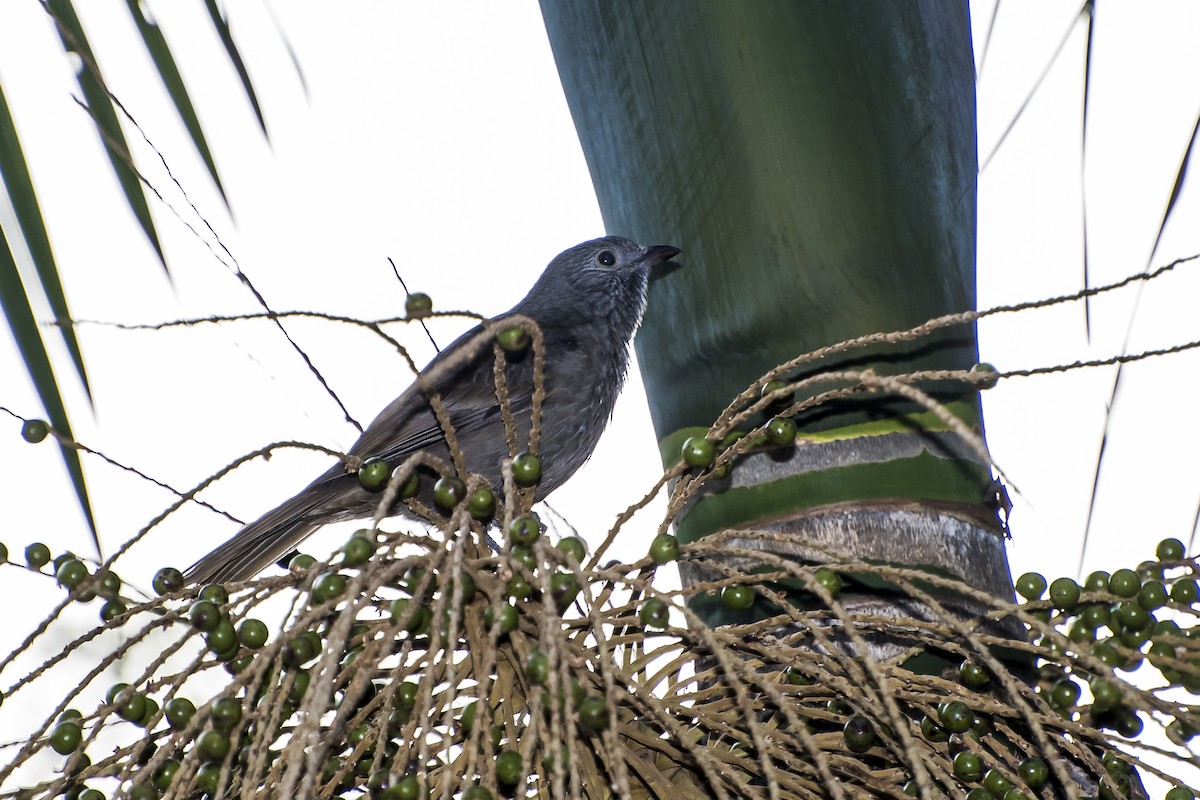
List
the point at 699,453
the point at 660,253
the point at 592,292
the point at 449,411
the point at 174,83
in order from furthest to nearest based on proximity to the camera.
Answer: the point at 592,292 < the point at 449,411 < the point at 660,253 < the point at 174,83 < the point at 699,453

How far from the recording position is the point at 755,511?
174 centimetres

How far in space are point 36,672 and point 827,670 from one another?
34.4 inches

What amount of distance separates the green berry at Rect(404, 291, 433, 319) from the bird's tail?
4.47 ft

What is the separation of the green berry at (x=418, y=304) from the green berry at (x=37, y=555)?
66 centimetres

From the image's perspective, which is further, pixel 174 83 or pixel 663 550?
pixel 174 83

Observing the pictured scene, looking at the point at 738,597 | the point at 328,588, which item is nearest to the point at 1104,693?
the point at 738,597

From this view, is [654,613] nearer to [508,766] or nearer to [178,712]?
[508,766]

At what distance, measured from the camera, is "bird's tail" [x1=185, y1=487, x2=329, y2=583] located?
244 centimetres

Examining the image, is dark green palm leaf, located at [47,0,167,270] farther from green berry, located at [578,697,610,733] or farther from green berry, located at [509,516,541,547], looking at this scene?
green berry, located at [578,697,610,733]

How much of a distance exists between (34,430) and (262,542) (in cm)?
127

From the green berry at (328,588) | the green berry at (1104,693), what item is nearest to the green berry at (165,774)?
the green berry at (328,588)

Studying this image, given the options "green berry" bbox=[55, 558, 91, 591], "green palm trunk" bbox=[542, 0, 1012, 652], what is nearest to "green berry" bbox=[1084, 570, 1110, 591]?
"green palm trunk" bbox=[542, 0, 1012, 652]

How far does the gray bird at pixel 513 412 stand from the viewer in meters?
2.65

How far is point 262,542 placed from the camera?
2629mm
